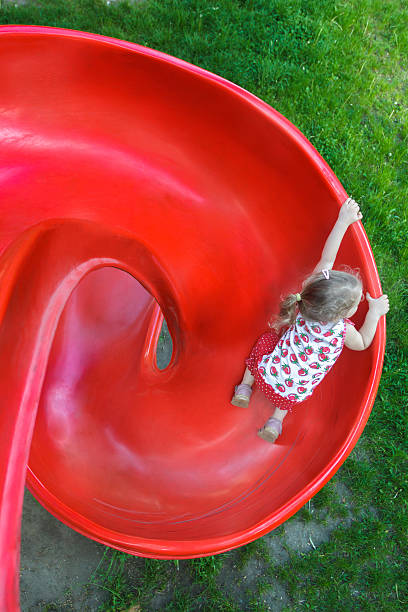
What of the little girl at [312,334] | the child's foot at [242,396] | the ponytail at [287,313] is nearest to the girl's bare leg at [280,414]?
the little girl at [312,334]

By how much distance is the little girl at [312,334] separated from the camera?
4.50 ft

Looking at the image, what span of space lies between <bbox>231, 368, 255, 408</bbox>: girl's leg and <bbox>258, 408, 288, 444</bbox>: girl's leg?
100 mm

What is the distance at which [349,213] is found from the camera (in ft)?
4.67

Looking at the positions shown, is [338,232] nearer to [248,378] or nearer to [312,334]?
[312,334]

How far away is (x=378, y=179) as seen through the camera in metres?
2.41

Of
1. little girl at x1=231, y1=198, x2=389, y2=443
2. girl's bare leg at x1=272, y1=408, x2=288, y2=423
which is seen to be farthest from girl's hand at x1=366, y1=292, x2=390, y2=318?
girl's bare leg at x1=272, y1=408, x2=288, y2=423

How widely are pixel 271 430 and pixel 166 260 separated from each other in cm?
65

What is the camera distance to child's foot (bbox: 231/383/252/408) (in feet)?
5.43

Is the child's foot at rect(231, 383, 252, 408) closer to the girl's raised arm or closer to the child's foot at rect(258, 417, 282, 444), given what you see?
the child's foot at rect(258, 417, 282, 444)

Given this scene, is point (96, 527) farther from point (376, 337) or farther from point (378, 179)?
point (378, 179)

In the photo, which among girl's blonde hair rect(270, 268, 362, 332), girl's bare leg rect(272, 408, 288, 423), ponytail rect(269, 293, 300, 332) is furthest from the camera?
girl's bare leg rect(272, 408, 288, 423)

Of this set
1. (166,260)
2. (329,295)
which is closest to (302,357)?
(329,295)

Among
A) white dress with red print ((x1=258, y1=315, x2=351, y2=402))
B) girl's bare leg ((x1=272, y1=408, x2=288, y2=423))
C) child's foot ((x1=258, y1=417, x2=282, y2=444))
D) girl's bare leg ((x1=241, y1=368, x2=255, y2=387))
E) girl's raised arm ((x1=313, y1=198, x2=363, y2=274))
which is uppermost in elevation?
girl's raised arm ((x1=313, y1=198, x2=363, y2=274))

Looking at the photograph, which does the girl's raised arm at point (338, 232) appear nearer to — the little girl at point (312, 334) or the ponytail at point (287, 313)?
the little girl at point (312, 334)
